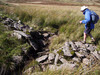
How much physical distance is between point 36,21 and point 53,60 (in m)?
3.84

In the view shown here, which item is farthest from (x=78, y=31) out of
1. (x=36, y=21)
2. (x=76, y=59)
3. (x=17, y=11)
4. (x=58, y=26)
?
(x=17, y=11)

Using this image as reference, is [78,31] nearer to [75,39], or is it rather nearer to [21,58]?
[75,39]

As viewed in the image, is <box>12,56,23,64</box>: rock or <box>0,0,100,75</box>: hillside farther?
<box>12,56,23,64</box>: rock

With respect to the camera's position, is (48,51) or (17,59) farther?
(48,51)

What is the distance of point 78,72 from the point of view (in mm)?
2090

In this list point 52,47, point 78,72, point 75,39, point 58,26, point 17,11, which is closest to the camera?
point 78,72

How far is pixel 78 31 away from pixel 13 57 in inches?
154

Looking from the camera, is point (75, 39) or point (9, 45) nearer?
point (9, 45)

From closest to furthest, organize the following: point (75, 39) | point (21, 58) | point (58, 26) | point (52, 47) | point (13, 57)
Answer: point (13, 57), point (21, 58), point (52, 47), point (75, 39), point (58, 26)

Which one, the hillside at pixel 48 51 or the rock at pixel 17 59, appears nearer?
the hillside at pixel 48 51

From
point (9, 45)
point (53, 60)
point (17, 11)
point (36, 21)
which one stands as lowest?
point (53, 60)

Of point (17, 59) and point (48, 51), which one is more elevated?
point (17, 59)

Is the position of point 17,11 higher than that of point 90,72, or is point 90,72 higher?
point 17,11

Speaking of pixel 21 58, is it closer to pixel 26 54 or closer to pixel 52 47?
pixel 26 54
